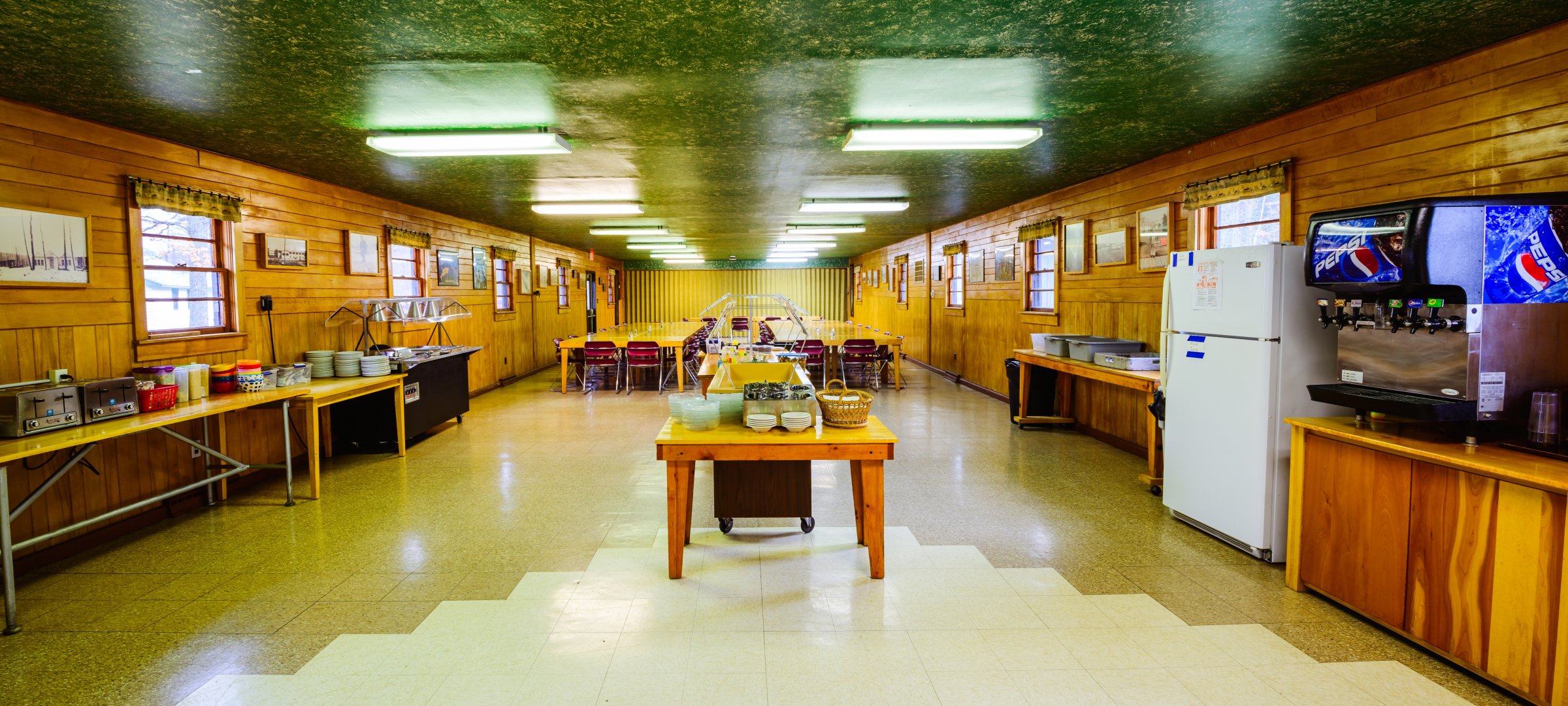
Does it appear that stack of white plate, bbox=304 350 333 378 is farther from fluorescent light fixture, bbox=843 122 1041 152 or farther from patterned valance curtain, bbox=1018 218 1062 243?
patterned valance curtain, bbox=1018 218 1062 243

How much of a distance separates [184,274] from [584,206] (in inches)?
151

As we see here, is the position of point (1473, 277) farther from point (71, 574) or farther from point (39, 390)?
point (71, 574)

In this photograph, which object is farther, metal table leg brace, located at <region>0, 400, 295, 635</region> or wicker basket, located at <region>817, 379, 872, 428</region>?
wicker basket, located at <region>817, 379, 872, 428</region>

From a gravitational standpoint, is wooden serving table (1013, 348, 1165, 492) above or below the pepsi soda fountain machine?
below

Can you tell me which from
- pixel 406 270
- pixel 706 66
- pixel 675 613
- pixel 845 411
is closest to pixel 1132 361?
pixel 845 411

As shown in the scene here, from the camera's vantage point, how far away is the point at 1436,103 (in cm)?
347

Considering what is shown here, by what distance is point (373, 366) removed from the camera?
19.6 ft

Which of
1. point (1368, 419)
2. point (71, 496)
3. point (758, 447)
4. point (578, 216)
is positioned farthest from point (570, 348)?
point (1368, 419)

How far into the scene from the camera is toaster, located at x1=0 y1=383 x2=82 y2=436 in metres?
3.22

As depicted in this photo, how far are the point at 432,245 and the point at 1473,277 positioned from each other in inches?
370

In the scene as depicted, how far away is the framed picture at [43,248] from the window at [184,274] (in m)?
0.44

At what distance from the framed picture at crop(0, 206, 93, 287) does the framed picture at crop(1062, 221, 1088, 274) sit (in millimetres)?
7871

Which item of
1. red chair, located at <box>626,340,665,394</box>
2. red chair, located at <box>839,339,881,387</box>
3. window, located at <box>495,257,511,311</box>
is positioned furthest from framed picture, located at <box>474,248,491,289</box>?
red chair, located at <box>839,339,881,387</box>

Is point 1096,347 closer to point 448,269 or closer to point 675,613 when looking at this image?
point 675,613
